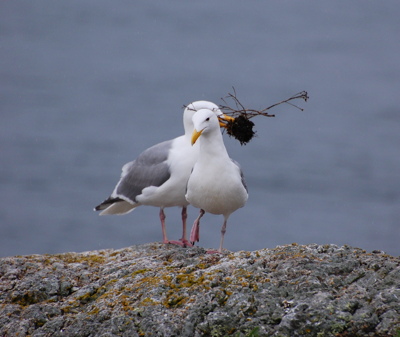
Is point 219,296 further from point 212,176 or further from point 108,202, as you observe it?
point 108,202

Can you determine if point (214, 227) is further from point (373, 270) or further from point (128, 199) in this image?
point (373, 270)

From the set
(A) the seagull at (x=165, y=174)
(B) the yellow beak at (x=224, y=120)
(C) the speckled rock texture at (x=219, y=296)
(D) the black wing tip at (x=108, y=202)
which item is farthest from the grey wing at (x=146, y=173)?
(C) the speckled rock texture at (x=219, y=296)

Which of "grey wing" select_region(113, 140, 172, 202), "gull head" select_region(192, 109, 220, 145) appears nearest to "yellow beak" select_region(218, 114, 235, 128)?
"gull head" select_region(192, 109, 220, 145)

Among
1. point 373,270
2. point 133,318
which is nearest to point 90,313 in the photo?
point 133,318

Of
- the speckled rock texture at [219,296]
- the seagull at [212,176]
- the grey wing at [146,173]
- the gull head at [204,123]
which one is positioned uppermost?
the grey wing at [146,173]

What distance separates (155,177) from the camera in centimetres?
1008

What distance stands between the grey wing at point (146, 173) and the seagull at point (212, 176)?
1.37 metres

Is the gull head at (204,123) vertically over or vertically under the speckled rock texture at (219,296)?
over

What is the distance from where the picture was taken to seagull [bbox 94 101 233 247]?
983 cm

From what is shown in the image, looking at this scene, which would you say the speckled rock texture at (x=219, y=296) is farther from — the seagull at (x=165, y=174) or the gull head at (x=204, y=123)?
the seagull at (x=165, y=174)

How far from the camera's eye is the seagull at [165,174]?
32.2 ft

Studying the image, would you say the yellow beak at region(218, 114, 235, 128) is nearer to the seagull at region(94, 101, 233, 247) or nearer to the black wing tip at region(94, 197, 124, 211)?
the seagull at region(94, 101, 233, 247)

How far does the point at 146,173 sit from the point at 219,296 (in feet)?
16.1

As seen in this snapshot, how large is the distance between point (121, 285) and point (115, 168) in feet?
125
